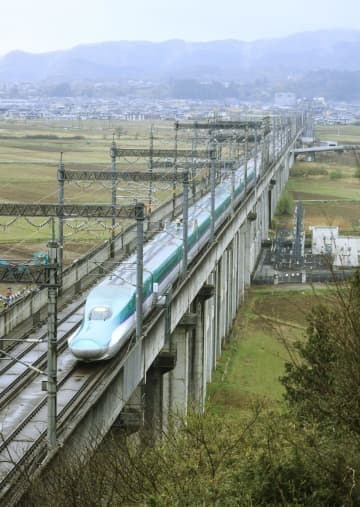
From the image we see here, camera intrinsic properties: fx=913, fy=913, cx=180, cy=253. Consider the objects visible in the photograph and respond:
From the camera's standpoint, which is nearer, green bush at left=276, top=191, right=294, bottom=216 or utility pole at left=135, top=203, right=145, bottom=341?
utility pole at left=135, top=203, right=145, bottom=341

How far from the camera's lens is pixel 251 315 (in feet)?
166

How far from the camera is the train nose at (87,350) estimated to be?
22094 mm

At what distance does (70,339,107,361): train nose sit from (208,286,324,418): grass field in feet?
21.0

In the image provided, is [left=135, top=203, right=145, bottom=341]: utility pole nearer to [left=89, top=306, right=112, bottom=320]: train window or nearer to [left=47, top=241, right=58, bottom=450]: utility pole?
[left=89, top=306, right=112, bottom=320]: train window

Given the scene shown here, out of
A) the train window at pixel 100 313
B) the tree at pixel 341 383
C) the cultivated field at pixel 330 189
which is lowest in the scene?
the cultivated field at pixel 330 189

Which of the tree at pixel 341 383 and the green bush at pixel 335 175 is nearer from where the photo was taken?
the tree at pixel 341 383

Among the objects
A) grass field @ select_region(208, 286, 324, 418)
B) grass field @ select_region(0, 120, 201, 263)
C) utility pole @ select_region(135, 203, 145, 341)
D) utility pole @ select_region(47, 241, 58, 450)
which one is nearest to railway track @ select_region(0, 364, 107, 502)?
utility pole @ select_region(47, 241, 58, 450)

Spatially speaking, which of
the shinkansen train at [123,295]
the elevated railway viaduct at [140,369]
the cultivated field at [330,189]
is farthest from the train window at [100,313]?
the cultivated field at [330,189]

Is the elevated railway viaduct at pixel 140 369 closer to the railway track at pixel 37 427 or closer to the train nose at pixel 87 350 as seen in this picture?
the railway track at pixel 37 427

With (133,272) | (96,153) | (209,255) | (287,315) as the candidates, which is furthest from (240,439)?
(96,153)

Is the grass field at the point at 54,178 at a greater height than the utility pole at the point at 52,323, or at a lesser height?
lesser

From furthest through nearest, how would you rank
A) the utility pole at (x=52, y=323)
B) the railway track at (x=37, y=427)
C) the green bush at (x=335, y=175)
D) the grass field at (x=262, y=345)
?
the green bush at (x=335, y=175) → the grass field at (x=262, y=345) → the railway track at (x=37, y=427) → the utility pole at (x=52, y=323)

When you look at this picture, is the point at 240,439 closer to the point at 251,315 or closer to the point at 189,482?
the point at 189,482

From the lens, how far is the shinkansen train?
883 inches
